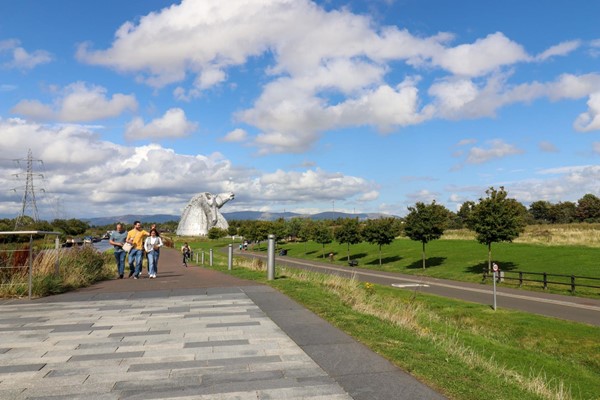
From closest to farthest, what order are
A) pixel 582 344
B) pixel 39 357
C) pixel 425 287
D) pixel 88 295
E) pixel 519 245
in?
pixel 39 357 < pixel 88 295 < pixel 582 344 < pixel 425 287 < pixel 519 245

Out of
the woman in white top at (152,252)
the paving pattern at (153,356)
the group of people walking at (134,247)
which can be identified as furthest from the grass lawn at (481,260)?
the paving pattern at (153,356)

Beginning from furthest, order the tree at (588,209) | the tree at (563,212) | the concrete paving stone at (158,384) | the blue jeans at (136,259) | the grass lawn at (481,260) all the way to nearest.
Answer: the tree at (563,212)
the tree at (588,209)
the grass lawn at (481,260)
the blue jeans at (136,259)
the concrete paving stone at (158,384)

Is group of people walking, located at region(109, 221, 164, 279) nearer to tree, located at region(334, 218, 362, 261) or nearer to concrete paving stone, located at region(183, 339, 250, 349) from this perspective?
concrete paving stone, located at region(183, 339, 250, 349)

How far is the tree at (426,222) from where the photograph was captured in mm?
42000

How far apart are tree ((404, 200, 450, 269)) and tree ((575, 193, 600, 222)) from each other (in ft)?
253

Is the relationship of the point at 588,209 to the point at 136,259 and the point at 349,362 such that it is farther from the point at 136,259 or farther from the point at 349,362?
the point at 349,362

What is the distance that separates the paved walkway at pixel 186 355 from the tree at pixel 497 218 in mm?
29328

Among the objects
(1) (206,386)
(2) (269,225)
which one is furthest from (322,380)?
(2) (269,225)

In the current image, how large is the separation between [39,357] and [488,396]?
16.3ft

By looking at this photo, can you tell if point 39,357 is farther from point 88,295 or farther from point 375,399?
point 88,295

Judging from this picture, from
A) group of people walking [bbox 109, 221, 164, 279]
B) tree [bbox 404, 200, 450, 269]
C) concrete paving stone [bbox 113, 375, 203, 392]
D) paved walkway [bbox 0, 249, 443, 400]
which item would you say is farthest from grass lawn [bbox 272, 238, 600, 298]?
concrete paving stone [bbox 113, 375, 203, 392]

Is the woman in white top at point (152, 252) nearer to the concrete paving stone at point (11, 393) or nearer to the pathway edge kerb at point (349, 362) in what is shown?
the pathway edge kerb at point (349, 362)

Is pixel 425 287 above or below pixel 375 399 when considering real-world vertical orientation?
below

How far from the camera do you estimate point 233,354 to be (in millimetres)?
5461
